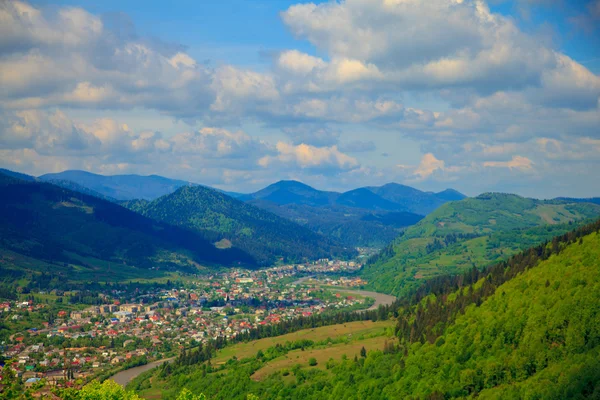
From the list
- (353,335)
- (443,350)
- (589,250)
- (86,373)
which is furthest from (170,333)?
(589,250)

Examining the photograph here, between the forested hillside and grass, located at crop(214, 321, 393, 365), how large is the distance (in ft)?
25.0

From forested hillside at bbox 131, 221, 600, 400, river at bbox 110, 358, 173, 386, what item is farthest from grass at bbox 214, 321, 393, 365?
river at bbox 110, 358, 173, 386

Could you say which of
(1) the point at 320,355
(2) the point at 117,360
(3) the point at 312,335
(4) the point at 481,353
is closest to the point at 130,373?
(2) the point at 117,360

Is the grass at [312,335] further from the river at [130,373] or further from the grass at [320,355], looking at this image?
the river at [130,373]

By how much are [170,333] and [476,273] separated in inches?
4151

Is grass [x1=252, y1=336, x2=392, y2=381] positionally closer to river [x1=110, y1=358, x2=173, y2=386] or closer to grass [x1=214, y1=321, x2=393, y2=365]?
grass [x1=214, y1=321, x2=393, y2=365]

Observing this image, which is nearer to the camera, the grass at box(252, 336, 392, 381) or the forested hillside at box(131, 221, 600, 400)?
the forested hillside at box(131, 221, 600, 400)

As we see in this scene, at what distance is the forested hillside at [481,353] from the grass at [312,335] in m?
7.62

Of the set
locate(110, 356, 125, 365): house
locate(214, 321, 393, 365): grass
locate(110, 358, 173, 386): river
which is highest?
locate(214, 321, 393, 365): grass

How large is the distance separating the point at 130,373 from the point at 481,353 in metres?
92.2

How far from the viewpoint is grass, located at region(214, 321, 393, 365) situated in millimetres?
151087

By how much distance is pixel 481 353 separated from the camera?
96.4 m

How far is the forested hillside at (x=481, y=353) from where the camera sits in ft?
277

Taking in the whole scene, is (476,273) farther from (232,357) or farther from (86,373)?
(86,373)
